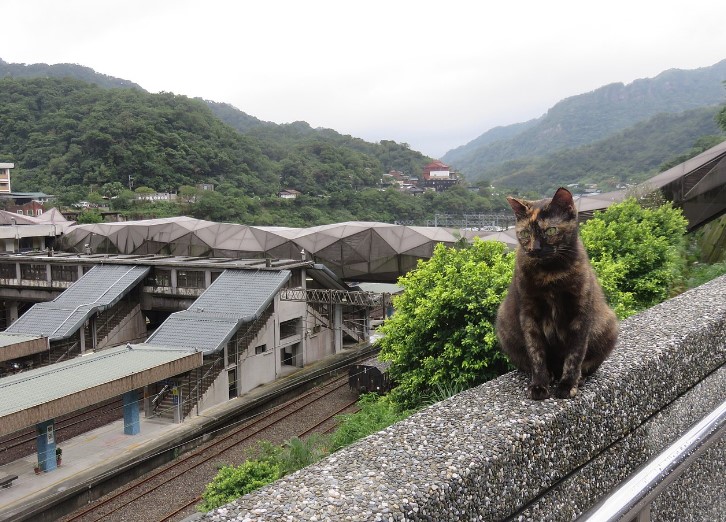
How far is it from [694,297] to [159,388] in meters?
15.6

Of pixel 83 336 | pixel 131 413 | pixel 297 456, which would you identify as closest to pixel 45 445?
pixel 131 413

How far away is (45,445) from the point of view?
1300cm

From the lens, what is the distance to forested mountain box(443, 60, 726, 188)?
3442 inches

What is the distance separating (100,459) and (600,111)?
96654 mm

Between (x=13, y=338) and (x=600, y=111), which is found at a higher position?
(x=600, y=111)

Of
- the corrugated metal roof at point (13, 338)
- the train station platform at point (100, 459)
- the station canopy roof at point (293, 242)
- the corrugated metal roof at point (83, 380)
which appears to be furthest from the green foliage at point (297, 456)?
the station canopy roof at point (293, 242)

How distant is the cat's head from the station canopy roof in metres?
19.3

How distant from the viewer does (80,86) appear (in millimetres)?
66875

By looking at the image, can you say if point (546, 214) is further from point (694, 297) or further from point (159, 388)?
point (159, 388)

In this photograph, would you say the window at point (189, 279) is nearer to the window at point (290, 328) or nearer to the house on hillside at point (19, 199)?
the window at point (290, 328)

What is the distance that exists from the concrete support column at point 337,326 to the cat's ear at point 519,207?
20189 mm

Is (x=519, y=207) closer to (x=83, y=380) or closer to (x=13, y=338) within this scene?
(x=83, y=380)

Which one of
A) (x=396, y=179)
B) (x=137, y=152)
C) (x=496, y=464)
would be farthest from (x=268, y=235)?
(x=396, y=179)

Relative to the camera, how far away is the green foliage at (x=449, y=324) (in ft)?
27.7
